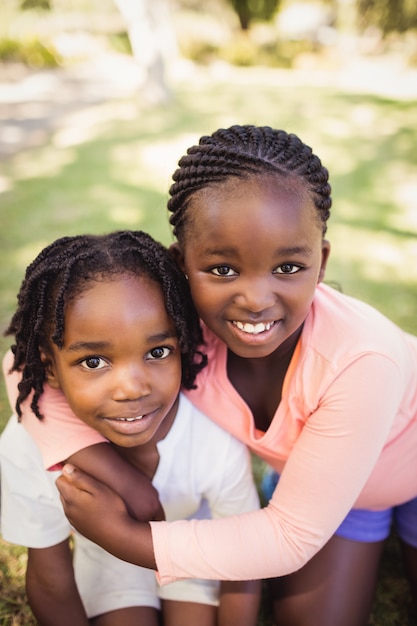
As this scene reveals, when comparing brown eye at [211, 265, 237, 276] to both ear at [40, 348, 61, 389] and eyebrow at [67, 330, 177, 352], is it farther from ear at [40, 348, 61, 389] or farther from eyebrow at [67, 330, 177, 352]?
ear at [40, 348, 61, 389]

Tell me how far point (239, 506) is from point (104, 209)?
4.30m

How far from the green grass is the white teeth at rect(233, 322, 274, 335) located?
1.15m

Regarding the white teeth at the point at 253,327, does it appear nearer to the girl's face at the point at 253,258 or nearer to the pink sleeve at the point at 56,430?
the girl's face at the point at 253,258

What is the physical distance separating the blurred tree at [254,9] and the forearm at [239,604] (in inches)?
860

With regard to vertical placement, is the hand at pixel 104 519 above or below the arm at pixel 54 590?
above

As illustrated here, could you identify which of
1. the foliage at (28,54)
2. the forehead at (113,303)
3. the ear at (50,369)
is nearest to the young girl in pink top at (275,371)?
the forehead at (113,303)

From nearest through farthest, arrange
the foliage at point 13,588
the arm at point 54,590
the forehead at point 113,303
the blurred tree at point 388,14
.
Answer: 1. the forehead at point 113,303
2. the arm at point 54,590
3. the foliage at point 13,588
4. the blurred tree at point 388,14

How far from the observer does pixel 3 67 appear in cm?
1412

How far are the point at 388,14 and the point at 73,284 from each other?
20.1 metres

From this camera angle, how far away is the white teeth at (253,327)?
1.43 meters

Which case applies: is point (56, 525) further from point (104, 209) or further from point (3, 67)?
point (3, 67)

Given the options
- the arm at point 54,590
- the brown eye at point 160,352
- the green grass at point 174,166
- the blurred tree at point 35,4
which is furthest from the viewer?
the blurred tree at point 35,4

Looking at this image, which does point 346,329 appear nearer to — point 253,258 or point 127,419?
point 253,258

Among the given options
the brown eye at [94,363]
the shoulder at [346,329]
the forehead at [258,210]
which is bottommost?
the brown eye at [94,363]
